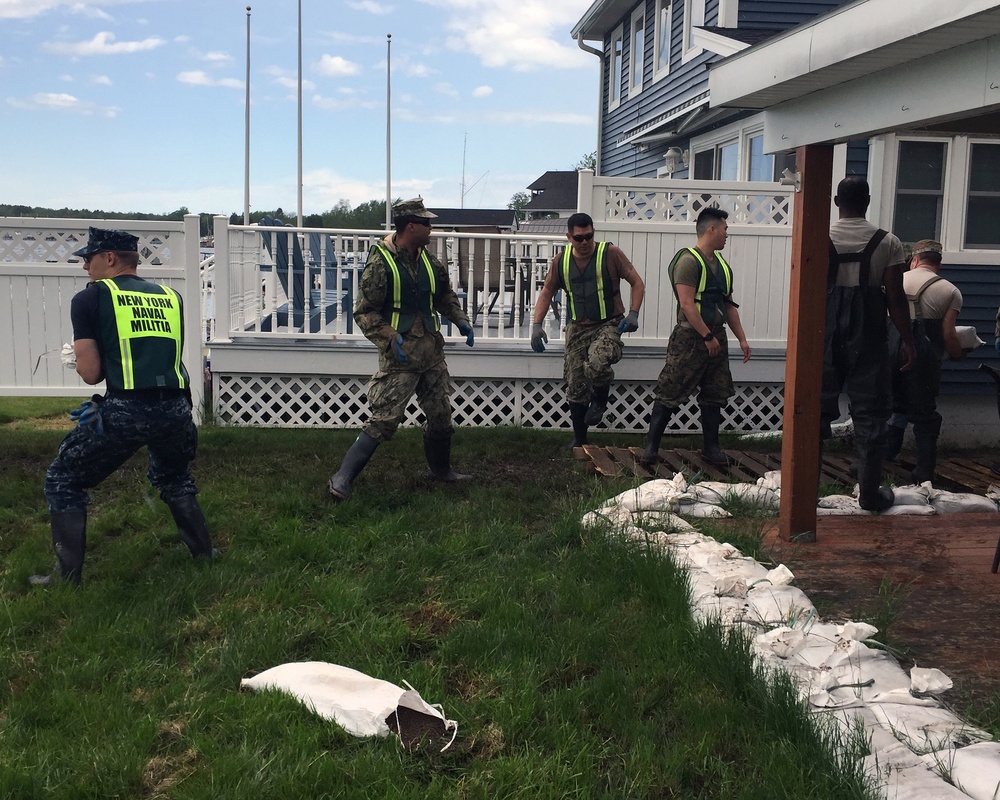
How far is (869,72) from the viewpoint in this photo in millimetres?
4254

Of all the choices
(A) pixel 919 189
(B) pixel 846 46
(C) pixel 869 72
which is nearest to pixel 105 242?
(B) pixel 846 46

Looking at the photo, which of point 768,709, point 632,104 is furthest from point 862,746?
point 632,104

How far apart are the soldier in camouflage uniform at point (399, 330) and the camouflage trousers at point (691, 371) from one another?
174 cm

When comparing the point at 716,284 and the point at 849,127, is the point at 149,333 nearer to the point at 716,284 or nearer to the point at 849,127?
the point at 849,127

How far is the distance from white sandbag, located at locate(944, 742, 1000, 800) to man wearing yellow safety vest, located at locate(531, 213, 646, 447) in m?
4.93

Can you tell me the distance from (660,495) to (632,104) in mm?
13447

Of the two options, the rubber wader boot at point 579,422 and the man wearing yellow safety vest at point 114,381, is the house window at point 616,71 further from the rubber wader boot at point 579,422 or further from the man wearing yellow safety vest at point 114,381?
the man wearing yellow safety vest at point 114,381

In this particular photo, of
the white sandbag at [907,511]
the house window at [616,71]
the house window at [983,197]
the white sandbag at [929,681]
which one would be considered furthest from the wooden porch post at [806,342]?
the house window at [616,71]

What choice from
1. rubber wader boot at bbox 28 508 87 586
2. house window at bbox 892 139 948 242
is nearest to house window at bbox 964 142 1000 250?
house window at bbox 892 139 948 242

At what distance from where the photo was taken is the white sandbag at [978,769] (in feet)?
8.56

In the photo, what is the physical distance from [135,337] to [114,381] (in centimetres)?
23

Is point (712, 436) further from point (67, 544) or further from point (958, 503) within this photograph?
point (67, 544)

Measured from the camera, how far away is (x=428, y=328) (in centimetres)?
642

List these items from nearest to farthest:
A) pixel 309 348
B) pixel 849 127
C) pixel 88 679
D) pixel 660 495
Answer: pixel 88 679, pixel 849 127, pixel 660 495, pixel 309 348
